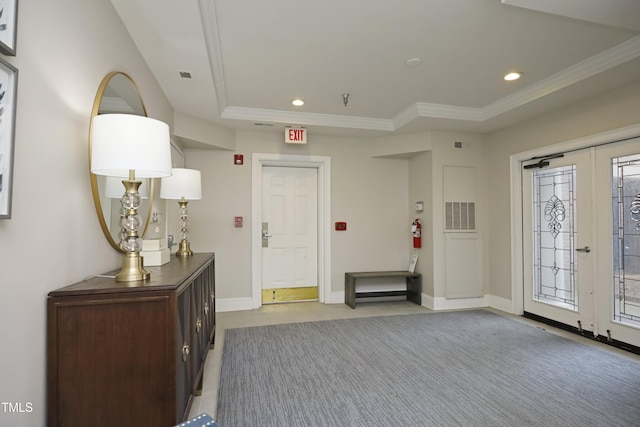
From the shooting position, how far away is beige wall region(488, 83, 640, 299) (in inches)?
118

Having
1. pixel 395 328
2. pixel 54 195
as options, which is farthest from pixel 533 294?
pixel 54 195

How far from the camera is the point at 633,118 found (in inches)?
114

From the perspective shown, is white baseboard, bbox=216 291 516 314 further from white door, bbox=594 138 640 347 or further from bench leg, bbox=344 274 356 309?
white door, bbox=594 138 640 347

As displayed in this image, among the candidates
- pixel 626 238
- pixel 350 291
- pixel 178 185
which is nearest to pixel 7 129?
pixel 178 185

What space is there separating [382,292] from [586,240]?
8.41 ft

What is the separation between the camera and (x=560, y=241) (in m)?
3.68

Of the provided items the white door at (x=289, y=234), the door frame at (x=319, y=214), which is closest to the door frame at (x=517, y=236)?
the door frame at (x=319, y=214)

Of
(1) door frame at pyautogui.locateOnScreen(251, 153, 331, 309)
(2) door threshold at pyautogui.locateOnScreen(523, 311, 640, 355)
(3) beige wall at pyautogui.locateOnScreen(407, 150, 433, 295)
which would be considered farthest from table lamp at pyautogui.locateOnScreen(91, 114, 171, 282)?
(2) door threshold at pyautogui.locateOnScreen(523, 311, 640, 355)

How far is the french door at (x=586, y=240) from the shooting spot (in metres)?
2.97

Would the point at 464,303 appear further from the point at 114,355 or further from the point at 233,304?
the point at 114,355

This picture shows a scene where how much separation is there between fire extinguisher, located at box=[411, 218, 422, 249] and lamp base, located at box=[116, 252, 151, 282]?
387 centimetres

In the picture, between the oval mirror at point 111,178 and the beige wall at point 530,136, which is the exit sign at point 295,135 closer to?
the oval mirror at point 111,178

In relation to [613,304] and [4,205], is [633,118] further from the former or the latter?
[4,205]

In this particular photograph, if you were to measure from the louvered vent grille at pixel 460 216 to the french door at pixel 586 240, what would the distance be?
0.67 m
